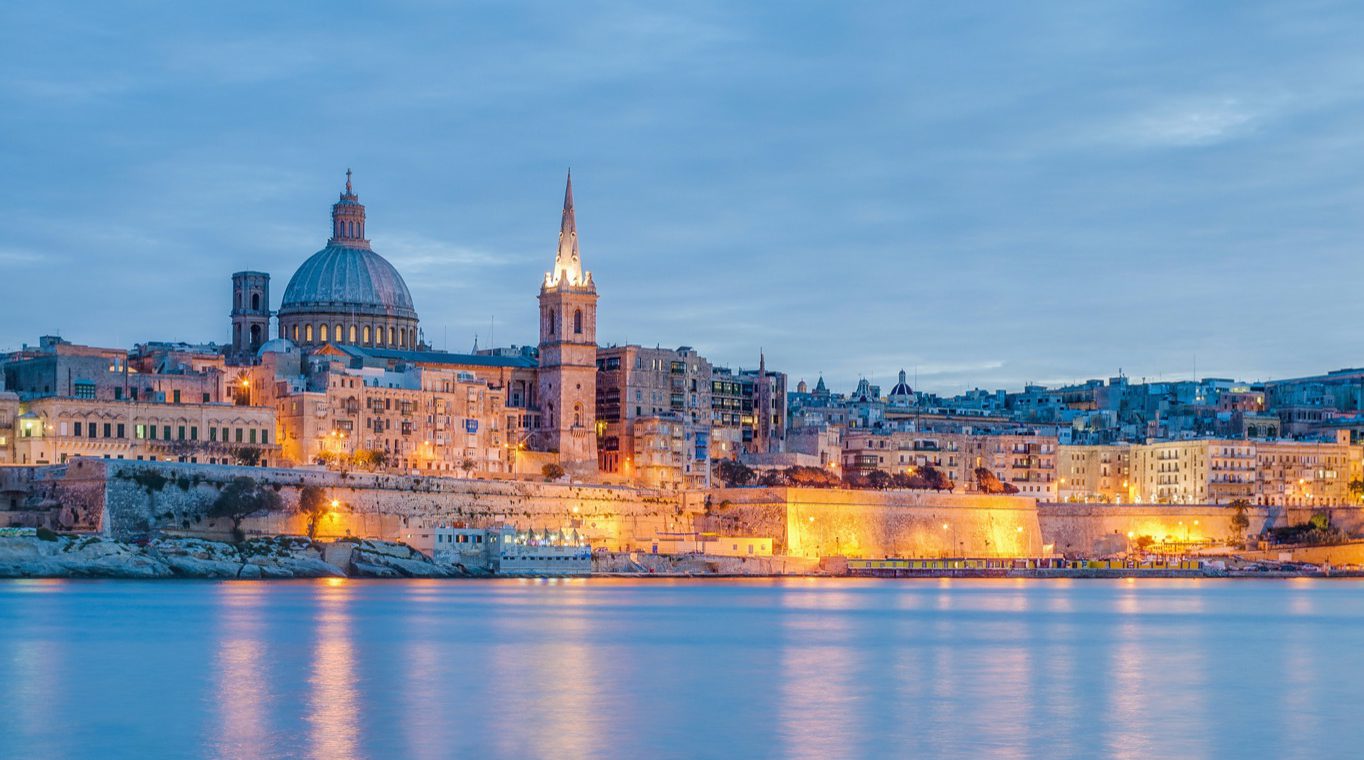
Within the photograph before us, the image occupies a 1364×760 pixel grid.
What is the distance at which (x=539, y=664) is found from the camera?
28172 mm

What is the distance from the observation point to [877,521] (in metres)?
65.1

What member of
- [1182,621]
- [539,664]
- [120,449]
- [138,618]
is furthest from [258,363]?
[539,664]

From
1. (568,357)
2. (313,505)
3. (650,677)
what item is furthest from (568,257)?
(650,677)

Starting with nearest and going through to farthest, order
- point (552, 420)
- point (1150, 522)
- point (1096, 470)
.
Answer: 1. point (552, 420)
2. point (1150, 522)
3. point (1096, 470)

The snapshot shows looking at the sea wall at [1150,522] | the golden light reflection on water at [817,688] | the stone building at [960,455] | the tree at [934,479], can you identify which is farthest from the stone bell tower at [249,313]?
the golden light reflection on water at [817,688]

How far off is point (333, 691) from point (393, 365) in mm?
43545

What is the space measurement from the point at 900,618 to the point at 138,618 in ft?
47.2

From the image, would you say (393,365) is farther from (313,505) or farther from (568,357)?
(313,505)

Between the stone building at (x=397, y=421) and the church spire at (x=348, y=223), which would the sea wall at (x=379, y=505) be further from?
the church spire at (x=348, y=223)

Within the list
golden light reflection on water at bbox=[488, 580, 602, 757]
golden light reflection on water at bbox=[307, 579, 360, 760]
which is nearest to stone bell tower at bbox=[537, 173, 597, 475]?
golden light reflection on water at bbox=[488, 580, 602, 757]

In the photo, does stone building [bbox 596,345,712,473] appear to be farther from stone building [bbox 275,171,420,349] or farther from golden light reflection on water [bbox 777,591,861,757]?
golden light reflection on water [bbox 777,591,861,757]

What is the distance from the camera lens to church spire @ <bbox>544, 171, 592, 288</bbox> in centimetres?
7081

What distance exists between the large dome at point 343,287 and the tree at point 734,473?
1269 centimetres

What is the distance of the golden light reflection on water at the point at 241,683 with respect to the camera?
65.3ft
